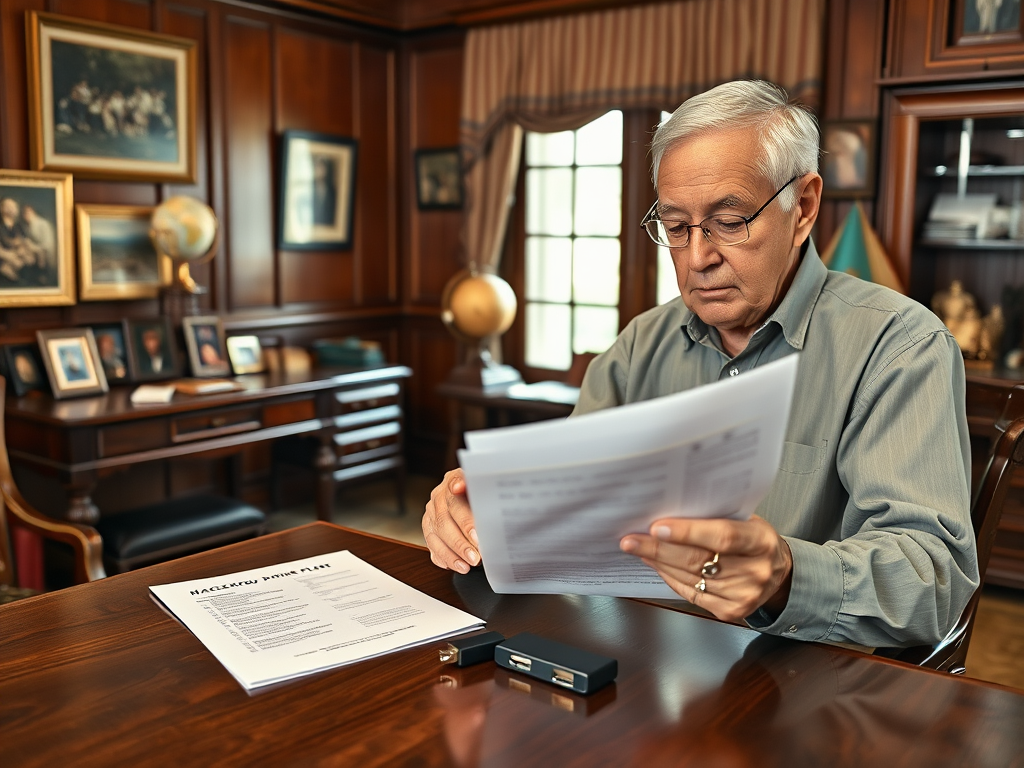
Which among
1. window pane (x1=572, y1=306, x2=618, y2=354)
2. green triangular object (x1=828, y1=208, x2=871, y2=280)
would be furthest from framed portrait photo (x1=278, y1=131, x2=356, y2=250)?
green triangular object (x1=828, y1=208, x2=871, y2=280)

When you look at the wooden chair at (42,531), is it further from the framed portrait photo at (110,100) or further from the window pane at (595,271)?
the window pane at (595,271)

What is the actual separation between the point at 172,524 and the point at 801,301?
2.88 metres

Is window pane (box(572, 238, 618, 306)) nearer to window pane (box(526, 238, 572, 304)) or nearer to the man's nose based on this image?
→ window pane (box(526, 238, 572, 304))

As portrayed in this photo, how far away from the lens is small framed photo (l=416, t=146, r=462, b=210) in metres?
5.89

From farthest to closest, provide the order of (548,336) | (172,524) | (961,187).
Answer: (548,336), (961,187), (172,524)

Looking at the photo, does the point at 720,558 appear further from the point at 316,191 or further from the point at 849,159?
the point at 316,191

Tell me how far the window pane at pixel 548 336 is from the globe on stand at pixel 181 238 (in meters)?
1.98

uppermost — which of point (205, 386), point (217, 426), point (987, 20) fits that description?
point (987, 20)

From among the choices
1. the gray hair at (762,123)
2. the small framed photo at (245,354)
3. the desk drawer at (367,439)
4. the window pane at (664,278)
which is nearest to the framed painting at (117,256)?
the small framed photo at (245,354)

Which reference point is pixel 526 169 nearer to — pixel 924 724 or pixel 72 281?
pixel 72 281

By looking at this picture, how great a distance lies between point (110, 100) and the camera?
4.40 meters

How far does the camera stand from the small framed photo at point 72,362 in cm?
408

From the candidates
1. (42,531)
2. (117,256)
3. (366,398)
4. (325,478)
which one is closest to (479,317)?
(366,398)

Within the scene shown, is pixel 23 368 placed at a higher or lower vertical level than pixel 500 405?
higher
